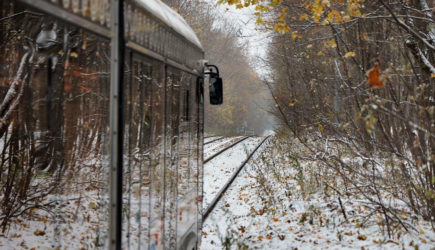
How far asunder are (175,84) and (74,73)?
1010 mm

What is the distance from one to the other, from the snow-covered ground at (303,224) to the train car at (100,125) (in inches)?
66.5

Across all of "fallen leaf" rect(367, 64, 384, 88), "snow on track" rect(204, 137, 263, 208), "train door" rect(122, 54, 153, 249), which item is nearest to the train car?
"train door" rect(122, 54, 153, 249)

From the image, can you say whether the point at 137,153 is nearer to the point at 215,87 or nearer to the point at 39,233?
the point at 215,87

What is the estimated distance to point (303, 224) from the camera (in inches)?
298

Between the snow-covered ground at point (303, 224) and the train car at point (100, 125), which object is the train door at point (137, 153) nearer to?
the train car at point (100, 125)

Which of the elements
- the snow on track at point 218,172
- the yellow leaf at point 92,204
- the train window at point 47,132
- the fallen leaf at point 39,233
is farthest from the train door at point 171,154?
the snow on track at point 218,172

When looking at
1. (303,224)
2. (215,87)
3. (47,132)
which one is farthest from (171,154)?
(303,224)

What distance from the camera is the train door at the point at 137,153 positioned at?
3.04 metres

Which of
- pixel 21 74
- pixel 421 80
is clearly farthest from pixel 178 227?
pixel 421 80

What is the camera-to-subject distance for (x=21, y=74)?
569 centimetres

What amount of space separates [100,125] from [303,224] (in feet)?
15.1

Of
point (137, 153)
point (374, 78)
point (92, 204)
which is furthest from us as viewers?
point (92, 204)

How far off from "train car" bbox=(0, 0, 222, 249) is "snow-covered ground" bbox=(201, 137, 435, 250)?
169 cm

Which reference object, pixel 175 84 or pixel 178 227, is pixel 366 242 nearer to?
pixel 178 227
